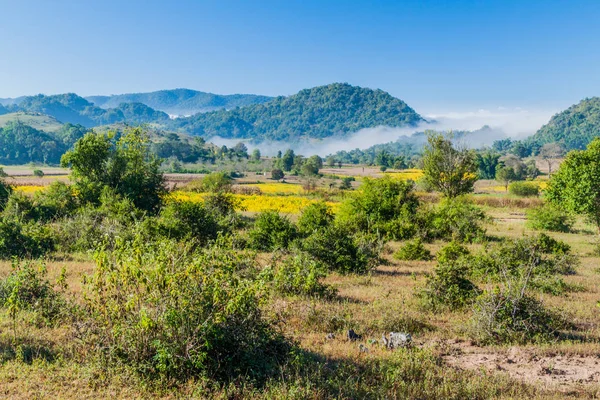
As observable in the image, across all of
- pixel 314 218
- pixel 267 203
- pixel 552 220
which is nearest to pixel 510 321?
pixel 314 218

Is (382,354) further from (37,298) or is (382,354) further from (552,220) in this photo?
(552,220)

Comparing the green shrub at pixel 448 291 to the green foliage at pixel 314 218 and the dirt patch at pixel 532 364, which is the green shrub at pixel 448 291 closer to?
the dirt patch at pixel 532 364

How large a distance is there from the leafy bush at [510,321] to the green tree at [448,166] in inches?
1098

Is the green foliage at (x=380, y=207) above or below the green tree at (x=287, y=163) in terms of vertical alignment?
below

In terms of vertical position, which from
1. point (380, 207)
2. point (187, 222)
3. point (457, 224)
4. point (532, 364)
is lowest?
point (532, 364)

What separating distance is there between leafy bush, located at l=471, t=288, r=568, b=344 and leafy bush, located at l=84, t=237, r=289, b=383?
4.34 metres

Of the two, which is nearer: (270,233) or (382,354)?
(382,354)

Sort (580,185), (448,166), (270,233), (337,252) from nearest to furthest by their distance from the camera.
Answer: (337,252) < (270,233) < (580,185) < (448,166)

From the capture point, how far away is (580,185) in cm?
2209

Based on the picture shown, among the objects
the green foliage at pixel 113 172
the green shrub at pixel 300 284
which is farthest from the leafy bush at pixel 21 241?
the green foliage at pixel 113 172

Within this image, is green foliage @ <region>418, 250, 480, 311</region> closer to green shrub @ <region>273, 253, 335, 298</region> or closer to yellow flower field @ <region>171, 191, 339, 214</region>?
green shrub @ <region>273, 253, 335, 298</region>

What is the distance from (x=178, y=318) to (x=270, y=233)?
11.9 metres

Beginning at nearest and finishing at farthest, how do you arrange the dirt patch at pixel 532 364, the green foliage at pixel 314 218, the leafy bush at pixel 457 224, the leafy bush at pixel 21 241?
1. the dirt patch at pixel 532 364
2. the leafy bush at pixel 21 241
3. the green foliage at pixel 314 218
4. the leafy bush at pixel 457 224

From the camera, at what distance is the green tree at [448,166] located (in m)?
35.0
